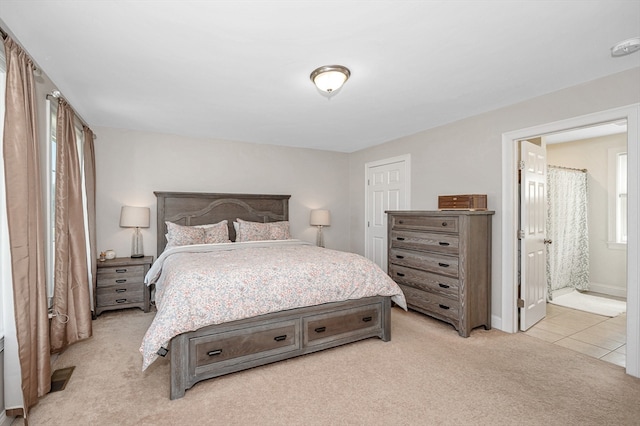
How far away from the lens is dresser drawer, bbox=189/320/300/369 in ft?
7.40

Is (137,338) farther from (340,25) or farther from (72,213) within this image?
(340,25)

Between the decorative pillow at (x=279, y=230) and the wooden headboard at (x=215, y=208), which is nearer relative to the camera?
the wooden headboard at (x=215, y=208)

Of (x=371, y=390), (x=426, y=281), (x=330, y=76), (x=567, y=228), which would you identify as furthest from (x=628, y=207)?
(x=567, y=228)

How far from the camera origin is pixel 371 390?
7.22 feet

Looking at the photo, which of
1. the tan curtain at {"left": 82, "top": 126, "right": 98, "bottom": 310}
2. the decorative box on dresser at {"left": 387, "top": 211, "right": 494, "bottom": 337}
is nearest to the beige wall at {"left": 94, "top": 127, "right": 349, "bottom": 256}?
the tan curtain at {"left": 82, "top": 126, "right": 98, "bottom": 310}

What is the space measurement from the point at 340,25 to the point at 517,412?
106 inches

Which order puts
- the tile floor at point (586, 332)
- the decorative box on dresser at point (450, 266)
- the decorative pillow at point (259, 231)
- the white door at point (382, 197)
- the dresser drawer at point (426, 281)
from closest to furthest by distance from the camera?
1. the tile floor at point (586, 332)
2. the decorative box on dresser at point (450, 266)
3. the dresser drawer at point (426, 281)
4. the decorative pillow at point (259, 231)
5. the white door at point (382, 197)

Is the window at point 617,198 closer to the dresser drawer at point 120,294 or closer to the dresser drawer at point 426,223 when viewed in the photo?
the dresser drawer at point 426,223

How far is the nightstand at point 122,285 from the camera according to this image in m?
3.71

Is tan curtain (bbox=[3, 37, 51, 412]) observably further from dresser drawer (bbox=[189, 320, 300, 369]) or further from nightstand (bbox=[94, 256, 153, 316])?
nightstand (bbox=[94, 256, 153, 316])

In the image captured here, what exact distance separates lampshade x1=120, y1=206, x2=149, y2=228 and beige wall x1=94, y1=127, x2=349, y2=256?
299mm

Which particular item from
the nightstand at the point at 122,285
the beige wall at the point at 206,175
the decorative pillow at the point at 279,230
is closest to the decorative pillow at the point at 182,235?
the nightstand at the point at 122,285

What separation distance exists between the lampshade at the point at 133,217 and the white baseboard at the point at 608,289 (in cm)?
692

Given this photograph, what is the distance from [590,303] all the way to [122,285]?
21.0 ft
